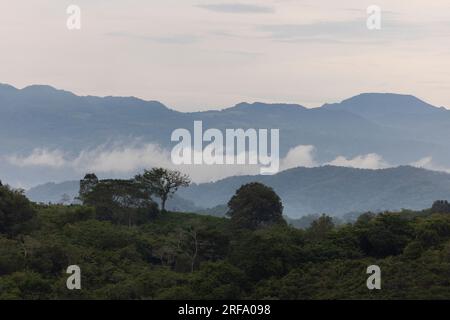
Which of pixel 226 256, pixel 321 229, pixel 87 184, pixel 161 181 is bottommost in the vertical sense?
pixel 226 256

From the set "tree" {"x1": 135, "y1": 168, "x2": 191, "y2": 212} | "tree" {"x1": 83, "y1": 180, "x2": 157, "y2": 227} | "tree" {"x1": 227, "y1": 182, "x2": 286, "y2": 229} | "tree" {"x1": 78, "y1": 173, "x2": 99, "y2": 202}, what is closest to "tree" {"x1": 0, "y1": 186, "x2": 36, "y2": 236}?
"tree" {"x1": 83, "y1": 180, "x2": 157, "y2": 227}

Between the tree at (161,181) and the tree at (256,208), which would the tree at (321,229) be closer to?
the tree at (256,208)

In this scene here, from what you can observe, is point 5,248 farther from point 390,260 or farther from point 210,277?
point 390,260

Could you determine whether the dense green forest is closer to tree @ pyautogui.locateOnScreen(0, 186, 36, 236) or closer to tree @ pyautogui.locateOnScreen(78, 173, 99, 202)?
tree @ pyautogui.locateOnScreen(0, 186, 36, 236)

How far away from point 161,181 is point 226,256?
21285 mm

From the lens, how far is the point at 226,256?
62.2m

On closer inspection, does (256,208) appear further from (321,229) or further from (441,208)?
(441,208)

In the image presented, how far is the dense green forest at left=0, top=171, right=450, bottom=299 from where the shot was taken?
4991cm

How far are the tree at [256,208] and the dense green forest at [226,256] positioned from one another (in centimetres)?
8

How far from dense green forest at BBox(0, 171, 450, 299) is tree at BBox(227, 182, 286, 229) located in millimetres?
84

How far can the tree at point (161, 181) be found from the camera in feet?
265

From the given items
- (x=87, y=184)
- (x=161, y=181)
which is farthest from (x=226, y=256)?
(x=87, y=184)

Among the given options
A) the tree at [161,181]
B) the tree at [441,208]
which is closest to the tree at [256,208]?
the tree at [161,181]
